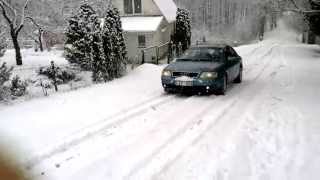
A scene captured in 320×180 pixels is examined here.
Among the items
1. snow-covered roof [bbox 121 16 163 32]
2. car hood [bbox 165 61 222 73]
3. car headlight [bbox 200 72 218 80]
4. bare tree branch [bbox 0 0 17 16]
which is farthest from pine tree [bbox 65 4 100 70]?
car headlight [bbox 200 72 218 80]

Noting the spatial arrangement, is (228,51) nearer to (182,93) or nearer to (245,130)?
(182,93)

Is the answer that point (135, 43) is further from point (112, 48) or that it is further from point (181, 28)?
point (112, 48)

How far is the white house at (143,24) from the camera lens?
3241 centimetres

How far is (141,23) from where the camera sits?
32.9 meters

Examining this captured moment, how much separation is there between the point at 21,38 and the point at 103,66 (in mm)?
35134

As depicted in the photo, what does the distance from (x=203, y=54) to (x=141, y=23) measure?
19892mm

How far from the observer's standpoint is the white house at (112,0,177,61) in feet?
106

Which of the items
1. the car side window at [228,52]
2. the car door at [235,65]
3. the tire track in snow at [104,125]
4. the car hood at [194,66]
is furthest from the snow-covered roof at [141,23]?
the tire track in snow at [104,125]

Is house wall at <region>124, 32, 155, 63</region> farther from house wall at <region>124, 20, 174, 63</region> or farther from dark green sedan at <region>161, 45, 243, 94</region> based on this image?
dark green sedan at <region>161, 45, 243, 94</region>

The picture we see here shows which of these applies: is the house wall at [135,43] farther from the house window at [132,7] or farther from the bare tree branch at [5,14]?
the bare tree branch at [5,14]

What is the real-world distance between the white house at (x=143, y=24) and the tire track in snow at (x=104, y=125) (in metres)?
20.8

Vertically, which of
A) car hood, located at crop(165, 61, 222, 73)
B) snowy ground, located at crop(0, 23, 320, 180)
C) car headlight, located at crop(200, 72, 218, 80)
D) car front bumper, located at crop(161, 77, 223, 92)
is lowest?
snowy ground, located at crop(0, 23, 320, 180)

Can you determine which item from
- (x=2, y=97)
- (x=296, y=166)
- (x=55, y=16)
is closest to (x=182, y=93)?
(x=2, y=97)

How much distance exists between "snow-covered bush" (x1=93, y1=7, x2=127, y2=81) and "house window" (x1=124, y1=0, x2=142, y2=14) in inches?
664
